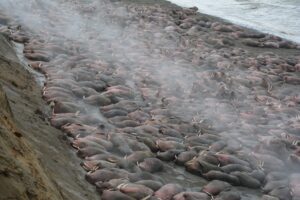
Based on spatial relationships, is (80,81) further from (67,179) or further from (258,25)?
(258,25)

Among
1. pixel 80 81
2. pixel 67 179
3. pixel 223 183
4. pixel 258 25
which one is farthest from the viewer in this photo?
pixel 258 25

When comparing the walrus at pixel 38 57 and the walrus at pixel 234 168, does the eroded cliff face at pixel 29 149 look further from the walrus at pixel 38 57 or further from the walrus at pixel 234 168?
the walrus at pixel 234 168

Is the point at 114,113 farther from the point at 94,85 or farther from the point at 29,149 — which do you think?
the point at 29,149

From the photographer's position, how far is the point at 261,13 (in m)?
26.2

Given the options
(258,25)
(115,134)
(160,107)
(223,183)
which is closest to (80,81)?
(160,107)

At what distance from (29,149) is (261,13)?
23.0 meters

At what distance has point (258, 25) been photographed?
2289 centimetres

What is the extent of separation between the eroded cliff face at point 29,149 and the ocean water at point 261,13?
47.0ft

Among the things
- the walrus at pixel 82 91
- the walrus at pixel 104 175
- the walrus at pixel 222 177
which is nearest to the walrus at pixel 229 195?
the walrus at pixel 222 177

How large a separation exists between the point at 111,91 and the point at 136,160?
2909mm

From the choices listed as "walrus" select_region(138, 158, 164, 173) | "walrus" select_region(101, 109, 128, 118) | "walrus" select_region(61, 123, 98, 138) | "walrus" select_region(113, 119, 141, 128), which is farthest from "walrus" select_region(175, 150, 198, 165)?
"walrus" select_region(101, 109, 128, 118)

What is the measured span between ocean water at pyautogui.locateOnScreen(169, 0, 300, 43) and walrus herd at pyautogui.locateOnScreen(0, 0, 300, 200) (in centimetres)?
545

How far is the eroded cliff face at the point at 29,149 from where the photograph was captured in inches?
157

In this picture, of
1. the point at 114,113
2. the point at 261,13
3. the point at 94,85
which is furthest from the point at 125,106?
the point at 261,13
